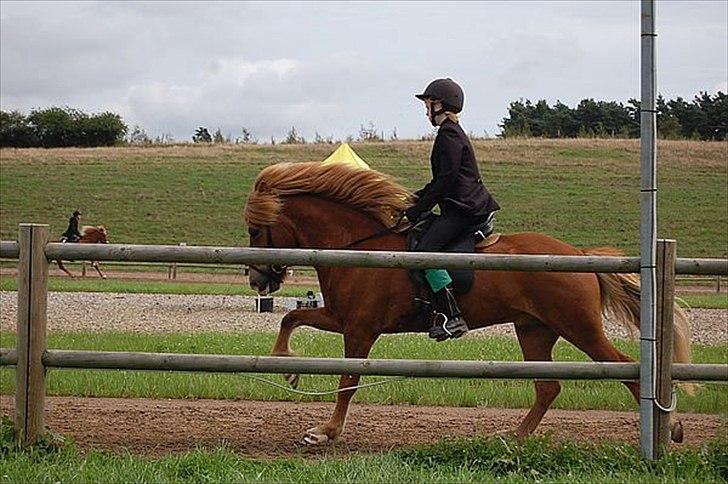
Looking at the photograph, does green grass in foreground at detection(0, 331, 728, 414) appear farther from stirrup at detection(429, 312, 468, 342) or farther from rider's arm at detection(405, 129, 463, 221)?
rider's arm at detection(405, 129, 463, 221)

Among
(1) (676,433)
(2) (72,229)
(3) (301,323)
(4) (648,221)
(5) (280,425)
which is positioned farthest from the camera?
(2) (72,229)

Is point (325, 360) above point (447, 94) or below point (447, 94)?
below

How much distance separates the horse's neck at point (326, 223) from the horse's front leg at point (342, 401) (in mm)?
782

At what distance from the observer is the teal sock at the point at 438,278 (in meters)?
7.14

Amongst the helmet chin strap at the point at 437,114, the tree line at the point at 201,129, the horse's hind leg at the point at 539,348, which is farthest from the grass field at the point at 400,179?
the helmet chin strap at the point at 437,114

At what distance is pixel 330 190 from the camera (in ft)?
26.4

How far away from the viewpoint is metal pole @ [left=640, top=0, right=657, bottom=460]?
247 inches

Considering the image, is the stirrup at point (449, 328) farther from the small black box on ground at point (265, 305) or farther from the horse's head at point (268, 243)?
the small black box on ground at point (265, 305)

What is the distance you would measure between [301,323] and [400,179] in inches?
1190

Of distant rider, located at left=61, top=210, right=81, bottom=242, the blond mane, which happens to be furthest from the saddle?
distant rider, located at left=61, top=210, right=81, bottom=242

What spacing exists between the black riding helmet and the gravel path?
9396 mm

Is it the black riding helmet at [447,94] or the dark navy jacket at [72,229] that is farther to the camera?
the dark navy jacket at [72,229]

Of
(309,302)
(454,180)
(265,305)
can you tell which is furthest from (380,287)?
(265,305)

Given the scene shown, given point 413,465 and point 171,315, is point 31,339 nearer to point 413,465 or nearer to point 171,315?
point 413,465
